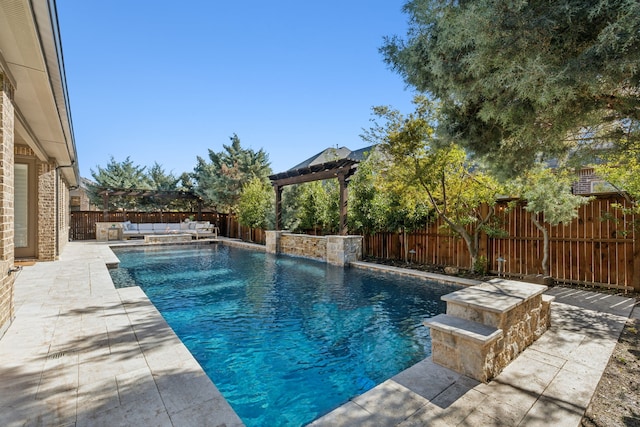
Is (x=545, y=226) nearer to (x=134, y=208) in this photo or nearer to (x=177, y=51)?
(x=177, y=51)

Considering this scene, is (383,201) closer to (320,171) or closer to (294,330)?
(320,171)

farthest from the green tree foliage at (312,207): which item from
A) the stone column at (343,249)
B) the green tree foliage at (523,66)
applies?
the green tree foliage at (523,66)

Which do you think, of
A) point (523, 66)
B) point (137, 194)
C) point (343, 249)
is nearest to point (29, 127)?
point (523, 66)

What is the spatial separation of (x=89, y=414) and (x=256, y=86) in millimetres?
12785

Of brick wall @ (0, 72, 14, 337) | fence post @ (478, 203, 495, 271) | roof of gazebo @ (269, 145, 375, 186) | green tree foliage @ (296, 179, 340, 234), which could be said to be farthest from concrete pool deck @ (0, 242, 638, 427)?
green tree foliage @ (296, 179, 340, 234)

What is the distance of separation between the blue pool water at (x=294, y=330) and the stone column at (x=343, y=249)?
4.74 feet

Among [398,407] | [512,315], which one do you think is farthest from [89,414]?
[512,315]

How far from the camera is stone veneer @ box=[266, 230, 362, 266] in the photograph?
404 inches

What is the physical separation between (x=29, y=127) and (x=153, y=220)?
17167 millimetres

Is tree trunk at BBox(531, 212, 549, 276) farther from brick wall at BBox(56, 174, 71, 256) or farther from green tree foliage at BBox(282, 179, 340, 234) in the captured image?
brick wall at BBox(56, 174, 71, 256)

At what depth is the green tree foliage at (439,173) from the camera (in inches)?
298

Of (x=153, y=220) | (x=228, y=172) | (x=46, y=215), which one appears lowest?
(x=153, y=220)

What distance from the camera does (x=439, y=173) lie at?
7719mm

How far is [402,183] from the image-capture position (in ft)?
26.7
